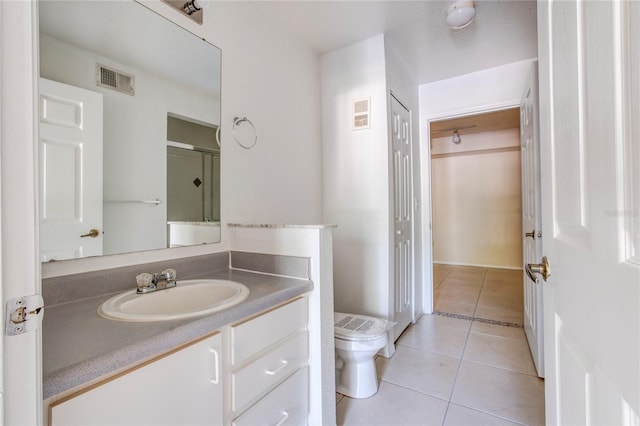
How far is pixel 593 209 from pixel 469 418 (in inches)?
60.9

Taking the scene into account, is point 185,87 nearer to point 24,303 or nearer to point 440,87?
point 24,303

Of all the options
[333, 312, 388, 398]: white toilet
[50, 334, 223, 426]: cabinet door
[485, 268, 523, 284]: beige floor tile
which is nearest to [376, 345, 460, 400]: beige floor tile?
[333, 312, 388, 398]: white toilet

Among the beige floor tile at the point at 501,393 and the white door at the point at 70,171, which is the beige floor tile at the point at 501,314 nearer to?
the beige floor tile at the point at 501,393

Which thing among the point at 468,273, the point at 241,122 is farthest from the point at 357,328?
the point at 468,273

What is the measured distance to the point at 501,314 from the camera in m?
2.98

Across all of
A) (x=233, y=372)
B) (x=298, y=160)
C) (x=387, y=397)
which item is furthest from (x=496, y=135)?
(x=233, y=372)

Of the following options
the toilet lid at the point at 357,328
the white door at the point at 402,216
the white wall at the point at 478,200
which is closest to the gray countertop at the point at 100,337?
the toilet lid at the point at 357,328

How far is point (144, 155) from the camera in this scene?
1308 mm

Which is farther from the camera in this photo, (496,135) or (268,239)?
(496,135)

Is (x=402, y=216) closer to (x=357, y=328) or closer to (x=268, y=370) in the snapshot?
(x=357, y=328)

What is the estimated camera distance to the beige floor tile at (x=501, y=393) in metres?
1.58

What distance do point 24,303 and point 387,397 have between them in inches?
72.9

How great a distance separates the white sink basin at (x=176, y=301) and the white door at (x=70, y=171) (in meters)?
0.26

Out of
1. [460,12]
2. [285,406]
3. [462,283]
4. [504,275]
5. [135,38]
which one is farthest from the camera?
[504,275]
